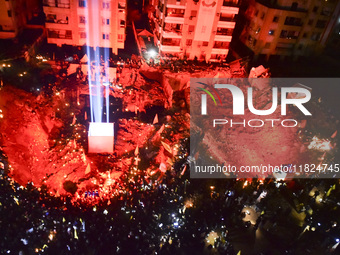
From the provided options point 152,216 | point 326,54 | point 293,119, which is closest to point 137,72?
point 293,119

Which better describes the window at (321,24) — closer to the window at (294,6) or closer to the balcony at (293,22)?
the balcony at (293,22)

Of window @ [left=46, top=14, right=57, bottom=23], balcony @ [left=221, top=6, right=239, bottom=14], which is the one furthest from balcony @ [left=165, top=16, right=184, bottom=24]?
window @ [left=46, top=14, right=57, bottom=23]

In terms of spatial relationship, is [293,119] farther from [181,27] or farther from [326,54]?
[326,54]

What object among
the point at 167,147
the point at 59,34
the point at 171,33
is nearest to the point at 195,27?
the point at 171,33

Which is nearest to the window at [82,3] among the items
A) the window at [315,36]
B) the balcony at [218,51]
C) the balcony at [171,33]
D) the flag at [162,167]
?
the balcony at [171,33]

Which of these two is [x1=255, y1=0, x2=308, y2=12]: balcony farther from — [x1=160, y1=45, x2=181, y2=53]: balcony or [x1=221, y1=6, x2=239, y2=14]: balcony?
[x1=160, y1=45, x2=181, y2=53]: balcony
